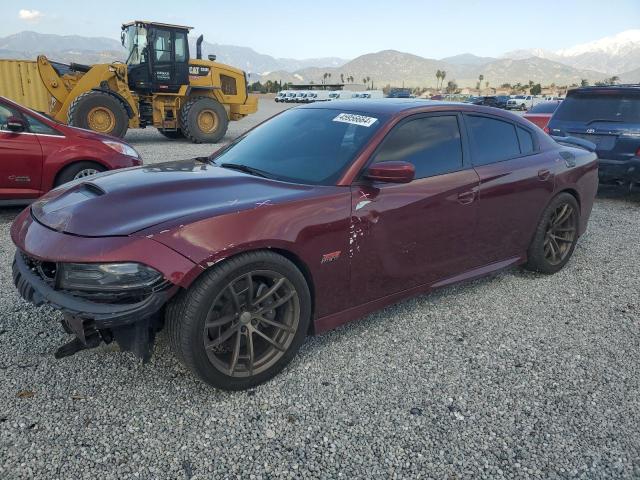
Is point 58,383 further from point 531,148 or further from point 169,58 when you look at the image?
point 169,58

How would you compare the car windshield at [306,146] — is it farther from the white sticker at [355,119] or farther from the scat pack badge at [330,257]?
the scat pack badge at [330,257]

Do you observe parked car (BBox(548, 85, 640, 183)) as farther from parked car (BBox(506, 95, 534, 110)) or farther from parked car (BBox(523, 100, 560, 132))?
parked car (BBox(506, 95, 534, 110))

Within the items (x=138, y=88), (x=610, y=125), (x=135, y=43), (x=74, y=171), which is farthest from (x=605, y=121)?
(x=135, y=43)

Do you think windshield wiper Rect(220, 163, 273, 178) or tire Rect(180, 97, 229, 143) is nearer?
windshield wiper Rect(220, 163, 273, 178)

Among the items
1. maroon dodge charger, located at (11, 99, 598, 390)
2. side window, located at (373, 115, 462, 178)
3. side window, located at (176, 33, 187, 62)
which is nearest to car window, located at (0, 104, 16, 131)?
maroon dodge charger, located at (11, 99, 598, 390)

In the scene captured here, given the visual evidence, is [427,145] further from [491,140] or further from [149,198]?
[149,198]

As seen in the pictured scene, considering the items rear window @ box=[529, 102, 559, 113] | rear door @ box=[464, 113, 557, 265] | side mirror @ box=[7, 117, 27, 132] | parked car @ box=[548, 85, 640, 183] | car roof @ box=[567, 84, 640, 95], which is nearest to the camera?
rear door @ box=[464, 113, 557, 265]

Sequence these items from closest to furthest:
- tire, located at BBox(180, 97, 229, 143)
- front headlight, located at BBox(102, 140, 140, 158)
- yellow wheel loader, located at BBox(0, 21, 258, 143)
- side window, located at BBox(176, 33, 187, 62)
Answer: front headlight, located at BBox(102, 140, 140, 158) < yellow wheel loader, located at BBox(0, 21, 258, 143) < side window, located at BBox(176, 33, 187, 62) < tire, located at BBox(180, 97, 229, 143)

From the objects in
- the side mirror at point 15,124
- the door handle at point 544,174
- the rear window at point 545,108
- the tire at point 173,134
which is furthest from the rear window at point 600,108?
the tire at point 173,134

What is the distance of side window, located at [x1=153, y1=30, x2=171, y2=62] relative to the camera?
41.7 ft

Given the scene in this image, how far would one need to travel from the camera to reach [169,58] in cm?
1301

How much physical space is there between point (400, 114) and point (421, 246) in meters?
0.89

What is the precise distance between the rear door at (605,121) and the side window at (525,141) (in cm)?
Result: 389

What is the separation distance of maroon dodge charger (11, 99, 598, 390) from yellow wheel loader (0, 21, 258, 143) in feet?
31.2
